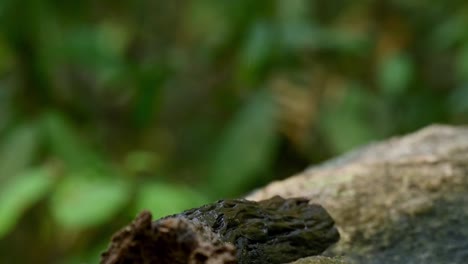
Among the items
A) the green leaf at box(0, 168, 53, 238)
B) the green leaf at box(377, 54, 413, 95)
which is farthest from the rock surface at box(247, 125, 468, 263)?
the green leaf at box(377, 54, 413, 95)

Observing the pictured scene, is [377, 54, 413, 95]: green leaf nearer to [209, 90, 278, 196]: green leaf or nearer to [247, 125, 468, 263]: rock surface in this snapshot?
[209, 90, 278, 196]: green leaf

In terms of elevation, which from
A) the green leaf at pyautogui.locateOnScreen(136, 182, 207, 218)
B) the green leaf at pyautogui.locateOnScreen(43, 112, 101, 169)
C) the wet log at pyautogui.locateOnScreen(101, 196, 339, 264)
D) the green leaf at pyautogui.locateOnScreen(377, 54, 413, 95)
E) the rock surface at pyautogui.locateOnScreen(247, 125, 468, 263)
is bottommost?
the wet log at pyautogui.locateOnScreen(101, 196, 339, 264)

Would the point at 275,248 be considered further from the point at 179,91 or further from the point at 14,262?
the point at 179,91

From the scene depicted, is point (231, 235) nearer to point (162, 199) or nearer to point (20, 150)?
point (162, 199)

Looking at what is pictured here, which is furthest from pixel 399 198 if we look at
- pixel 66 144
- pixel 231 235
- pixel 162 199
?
pixel 66 144

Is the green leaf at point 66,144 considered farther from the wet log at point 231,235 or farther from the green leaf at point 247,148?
the wet log at point 231,235
